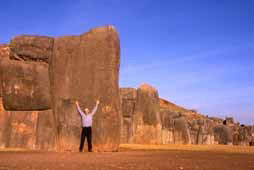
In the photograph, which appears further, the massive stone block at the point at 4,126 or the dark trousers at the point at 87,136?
the massive stone block at the point at 4,126

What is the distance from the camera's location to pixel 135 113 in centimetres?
1514

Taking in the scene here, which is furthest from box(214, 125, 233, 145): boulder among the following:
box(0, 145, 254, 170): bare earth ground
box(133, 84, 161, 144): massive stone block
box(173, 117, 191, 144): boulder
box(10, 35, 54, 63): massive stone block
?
box(0, 145, 254, 170): bare earth ground

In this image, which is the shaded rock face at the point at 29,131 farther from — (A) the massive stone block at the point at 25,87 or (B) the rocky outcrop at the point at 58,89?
(A) the massive stone block at the point at 25,87

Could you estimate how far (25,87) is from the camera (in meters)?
8.66

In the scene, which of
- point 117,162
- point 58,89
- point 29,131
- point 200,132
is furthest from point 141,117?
point 117,162

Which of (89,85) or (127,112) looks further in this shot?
(127,112)

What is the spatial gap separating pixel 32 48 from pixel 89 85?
1680 millimetres

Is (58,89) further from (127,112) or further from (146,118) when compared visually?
(127,112)

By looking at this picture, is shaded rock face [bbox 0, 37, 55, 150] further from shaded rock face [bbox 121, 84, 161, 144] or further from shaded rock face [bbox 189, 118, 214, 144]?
shaded rock face [bbox 189, 118, 214, 144]

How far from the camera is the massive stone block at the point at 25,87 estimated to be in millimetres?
8625

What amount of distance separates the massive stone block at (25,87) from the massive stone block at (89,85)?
26cm

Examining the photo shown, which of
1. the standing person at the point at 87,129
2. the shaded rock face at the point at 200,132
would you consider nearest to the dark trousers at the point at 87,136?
the standing person at the point at 87,129

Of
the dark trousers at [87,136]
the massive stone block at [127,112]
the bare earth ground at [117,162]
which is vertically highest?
the massive stone block at [127,112]

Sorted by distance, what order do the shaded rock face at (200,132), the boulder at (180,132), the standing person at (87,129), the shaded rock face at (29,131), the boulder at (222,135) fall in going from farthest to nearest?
1. the boulder at (222,135)
2. the shaded rock face at (200,132)
3. the boulder at (180,132)
4. the shaded rock face at (29,131)
5. the standing person at (87,129)
